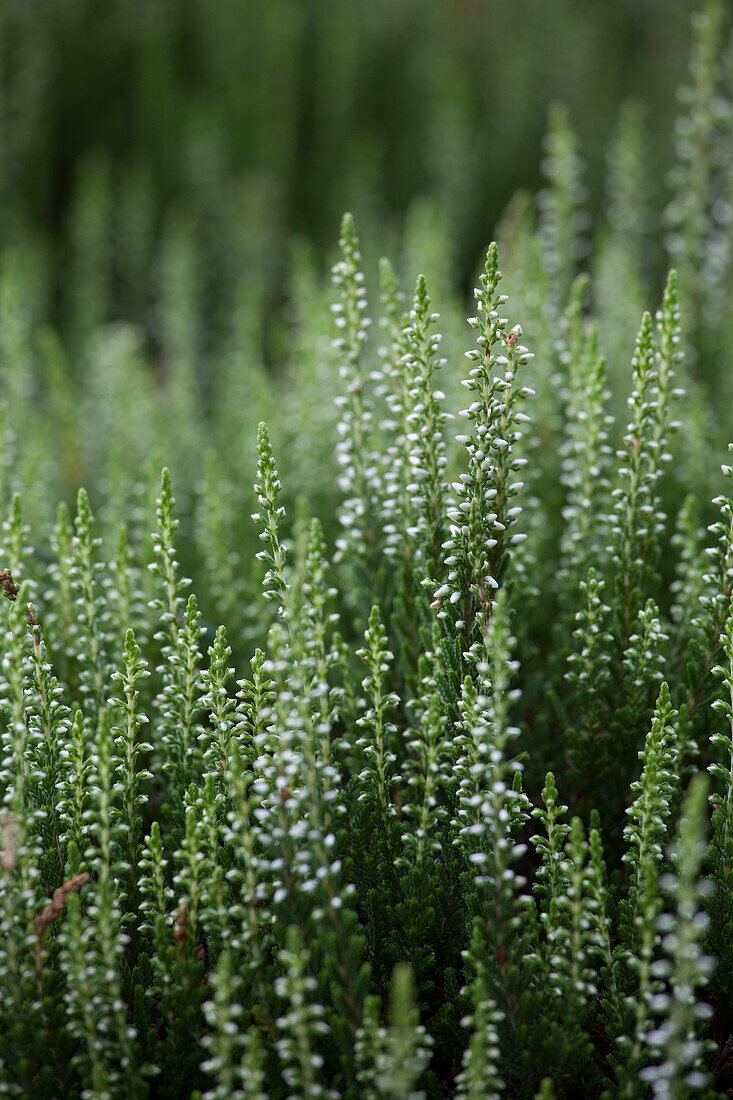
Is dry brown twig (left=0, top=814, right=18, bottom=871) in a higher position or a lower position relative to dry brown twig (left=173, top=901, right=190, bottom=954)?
higher

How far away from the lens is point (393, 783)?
7.32 ft

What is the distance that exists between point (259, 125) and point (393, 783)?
20.7 ft

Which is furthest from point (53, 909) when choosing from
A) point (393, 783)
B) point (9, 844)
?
point (393, 783)

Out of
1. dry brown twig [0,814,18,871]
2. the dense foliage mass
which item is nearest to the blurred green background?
the dense foliage mass

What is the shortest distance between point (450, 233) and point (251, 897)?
5.21m

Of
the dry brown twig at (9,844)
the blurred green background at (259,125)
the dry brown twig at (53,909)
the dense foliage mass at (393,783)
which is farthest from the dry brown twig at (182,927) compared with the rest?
the blurred green background at (259,125)

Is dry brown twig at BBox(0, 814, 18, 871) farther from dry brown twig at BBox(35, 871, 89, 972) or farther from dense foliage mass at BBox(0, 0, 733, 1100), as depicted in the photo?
dry brown twig at BBox(35, 871, 89, 972)

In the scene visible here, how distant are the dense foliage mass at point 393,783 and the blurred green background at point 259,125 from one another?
3.39m

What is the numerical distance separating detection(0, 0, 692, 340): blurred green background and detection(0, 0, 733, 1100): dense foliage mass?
339 cm

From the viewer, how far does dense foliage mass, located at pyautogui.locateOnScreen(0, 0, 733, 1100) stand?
1900 mm

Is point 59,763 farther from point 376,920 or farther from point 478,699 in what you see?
point 478,699

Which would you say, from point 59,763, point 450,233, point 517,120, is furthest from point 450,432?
point 517,120

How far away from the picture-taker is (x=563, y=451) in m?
3.09

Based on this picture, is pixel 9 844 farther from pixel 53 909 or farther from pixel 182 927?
pixel 182 927
